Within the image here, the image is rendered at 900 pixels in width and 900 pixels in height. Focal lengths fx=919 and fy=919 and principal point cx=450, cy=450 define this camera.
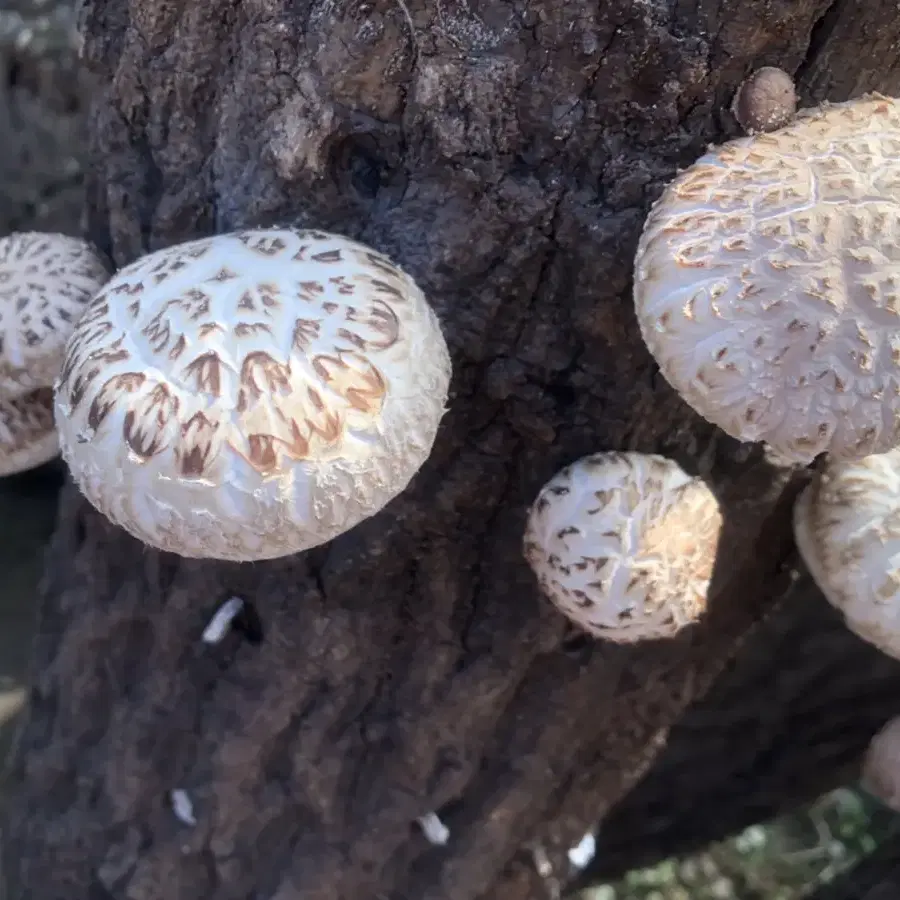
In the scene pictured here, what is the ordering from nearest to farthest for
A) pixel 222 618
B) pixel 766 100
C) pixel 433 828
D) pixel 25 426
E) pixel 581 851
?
pixel 766 100, pixel 25 426, pixel 222 618, pixel 433 828, pixel 581 851

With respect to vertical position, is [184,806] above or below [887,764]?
below

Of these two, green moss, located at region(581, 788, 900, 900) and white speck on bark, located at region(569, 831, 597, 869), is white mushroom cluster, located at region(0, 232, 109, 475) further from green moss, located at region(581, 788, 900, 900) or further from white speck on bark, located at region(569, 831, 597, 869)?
green moss, located at region(581, 788, 900, 900)

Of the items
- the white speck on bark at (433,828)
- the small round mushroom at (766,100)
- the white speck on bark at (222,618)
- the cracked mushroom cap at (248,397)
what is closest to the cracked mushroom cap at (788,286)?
the small round mushroom at (766,100)

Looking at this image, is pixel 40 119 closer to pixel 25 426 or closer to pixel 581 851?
pixel 25 426

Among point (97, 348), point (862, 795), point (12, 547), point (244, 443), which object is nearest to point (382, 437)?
point (244, 443)

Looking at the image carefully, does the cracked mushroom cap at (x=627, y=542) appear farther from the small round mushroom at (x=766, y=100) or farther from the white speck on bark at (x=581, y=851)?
the white speck on bark at (x=581, y=851)

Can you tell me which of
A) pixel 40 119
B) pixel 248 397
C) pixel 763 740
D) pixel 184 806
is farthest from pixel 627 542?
pixel 40 119
